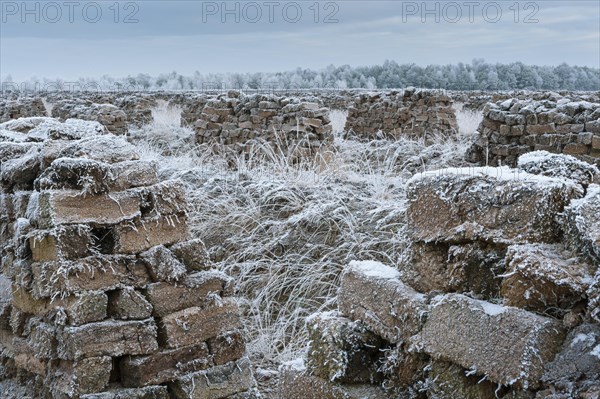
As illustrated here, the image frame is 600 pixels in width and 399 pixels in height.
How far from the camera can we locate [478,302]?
224cm

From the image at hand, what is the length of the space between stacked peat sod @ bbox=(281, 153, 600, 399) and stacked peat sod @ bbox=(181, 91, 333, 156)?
7.73m

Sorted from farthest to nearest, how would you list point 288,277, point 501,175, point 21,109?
1. point 21,109
2. point 288,277
3. point 501,175

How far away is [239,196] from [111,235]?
138 inches

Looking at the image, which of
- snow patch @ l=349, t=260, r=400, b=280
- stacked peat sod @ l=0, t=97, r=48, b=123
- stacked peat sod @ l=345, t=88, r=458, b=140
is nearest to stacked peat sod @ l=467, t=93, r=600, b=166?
stacked peat sod @ l=345, t=88, r=458, b=140

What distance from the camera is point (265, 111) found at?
12.0m

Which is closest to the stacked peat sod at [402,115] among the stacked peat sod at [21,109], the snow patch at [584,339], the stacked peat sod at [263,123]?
the stacked peat sod at [263,123]

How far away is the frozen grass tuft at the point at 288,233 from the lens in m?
5.72

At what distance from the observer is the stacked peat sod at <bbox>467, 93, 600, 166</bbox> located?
32.0 ft

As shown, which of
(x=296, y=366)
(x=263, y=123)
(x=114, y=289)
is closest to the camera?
(x=296, y=366)

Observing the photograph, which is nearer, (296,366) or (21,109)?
(296,366)

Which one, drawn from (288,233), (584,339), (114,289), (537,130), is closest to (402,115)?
(537,130)

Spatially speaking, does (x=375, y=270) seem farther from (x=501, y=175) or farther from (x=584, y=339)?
(x=584, y=339)

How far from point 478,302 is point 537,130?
8.53 metres

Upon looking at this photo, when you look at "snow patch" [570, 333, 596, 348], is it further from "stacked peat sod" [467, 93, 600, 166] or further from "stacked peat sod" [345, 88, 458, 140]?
"stacked peat sod" [345, 88, 458, 140]
